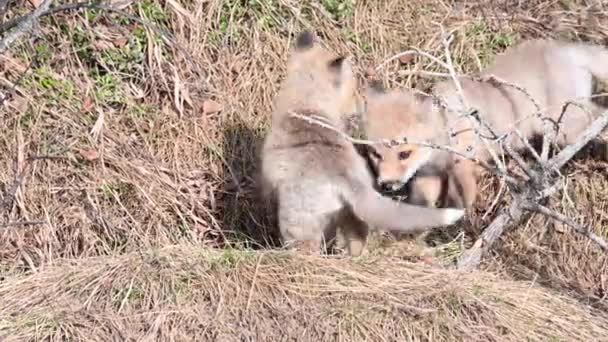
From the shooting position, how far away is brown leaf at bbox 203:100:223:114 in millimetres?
6852

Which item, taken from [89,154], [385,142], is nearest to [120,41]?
[89,154]

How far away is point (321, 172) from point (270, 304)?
70cm

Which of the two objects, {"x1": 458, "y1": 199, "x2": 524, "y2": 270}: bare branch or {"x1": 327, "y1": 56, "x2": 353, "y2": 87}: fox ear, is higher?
{"x1": 327, "y1": 56, "x2": 353, "y2": 87}: fox ear

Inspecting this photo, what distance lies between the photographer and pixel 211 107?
22.5 ft

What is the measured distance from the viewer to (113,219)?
634 centimetres

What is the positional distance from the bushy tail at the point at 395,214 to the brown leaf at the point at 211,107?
164cm

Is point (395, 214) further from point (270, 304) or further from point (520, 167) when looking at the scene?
point (520, 167)

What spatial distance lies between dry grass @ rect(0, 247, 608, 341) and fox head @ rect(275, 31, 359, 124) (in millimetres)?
888

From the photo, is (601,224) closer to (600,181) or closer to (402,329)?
(600,181)

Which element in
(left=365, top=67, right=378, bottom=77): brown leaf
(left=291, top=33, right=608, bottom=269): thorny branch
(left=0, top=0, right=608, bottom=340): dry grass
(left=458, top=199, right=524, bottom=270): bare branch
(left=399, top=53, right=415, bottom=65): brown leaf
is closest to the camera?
(left=0, top=0, right=608, bottom=340): dry grass

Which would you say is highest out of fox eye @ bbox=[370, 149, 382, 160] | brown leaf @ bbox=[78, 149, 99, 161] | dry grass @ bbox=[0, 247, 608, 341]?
fox eye @ bbox=[370, 149, 382, 160]

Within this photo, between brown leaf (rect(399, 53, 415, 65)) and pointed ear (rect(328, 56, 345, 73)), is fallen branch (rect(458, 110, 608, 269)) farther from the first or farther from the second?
brown leaf (rect(399, 53, 415, 65))

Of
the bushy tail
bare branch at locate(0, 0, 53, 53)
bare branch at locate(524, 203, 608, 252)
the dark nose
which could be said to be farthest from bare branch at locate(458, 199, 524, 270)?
bare branch at locate(0, 0, 53, 53)

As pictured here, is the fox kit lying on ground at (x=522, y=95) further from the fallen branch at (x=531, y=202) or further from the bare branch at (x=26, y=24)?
the bare branch at (x=26, y=24)
